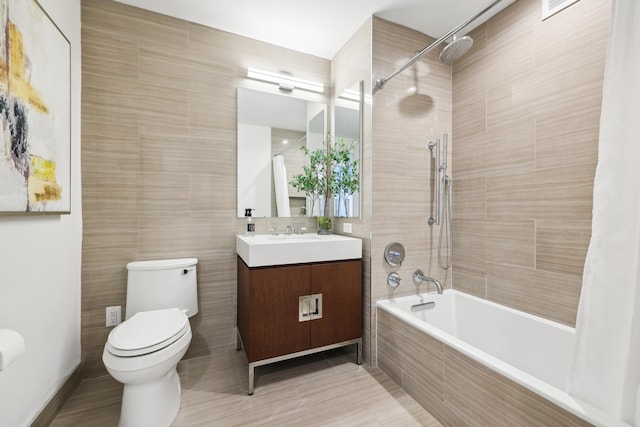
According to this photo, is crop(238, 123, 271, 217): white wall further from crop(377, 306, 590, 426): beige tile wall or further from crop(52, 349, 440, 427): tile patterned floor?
crop(377, 306, 590, 426): beige tile wall

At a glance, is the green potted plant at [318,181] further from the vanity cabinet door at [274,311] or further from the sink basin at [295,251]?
the vanity cabinet door at [274,311]

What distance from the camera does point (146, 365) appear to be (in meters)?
1.29

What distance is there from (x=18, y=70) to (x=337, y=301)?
1.99 meters

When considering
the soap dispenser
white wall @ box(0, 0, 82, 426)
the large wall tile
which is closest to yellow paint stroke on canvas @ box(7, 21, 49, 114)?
white wall @ box(0, 0, 82, 426)

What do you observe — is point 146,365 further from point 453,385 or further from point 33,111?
point 453,385

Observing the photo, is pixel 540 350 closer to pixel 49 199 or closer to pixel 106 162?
pixel 49 199

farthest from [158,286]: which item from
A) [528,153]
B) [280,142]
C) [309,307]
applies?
[528,153]

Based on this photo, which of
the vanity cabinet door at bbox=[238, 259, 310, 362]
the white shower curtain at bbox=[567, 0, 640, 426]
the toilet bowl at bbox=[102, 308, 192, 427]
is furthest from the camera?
the vanity cabinet door at bbox=[238, 259, 310, 362]

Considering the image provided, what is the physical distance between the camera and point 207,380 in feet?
5.90

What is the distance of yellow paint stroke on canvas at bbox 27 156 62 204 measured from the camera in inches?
51.0

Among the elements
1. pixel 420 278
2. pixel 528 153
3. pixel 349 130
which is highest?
pixel 349 130

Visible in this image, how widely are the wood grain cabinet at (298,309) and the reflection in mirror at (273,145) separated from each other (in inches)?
23.4

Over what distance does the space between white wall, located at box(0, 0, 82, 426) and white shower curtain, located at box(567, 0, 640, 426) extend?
7.40 ft

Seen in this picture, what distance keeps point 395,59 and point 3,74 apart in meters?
2.12
